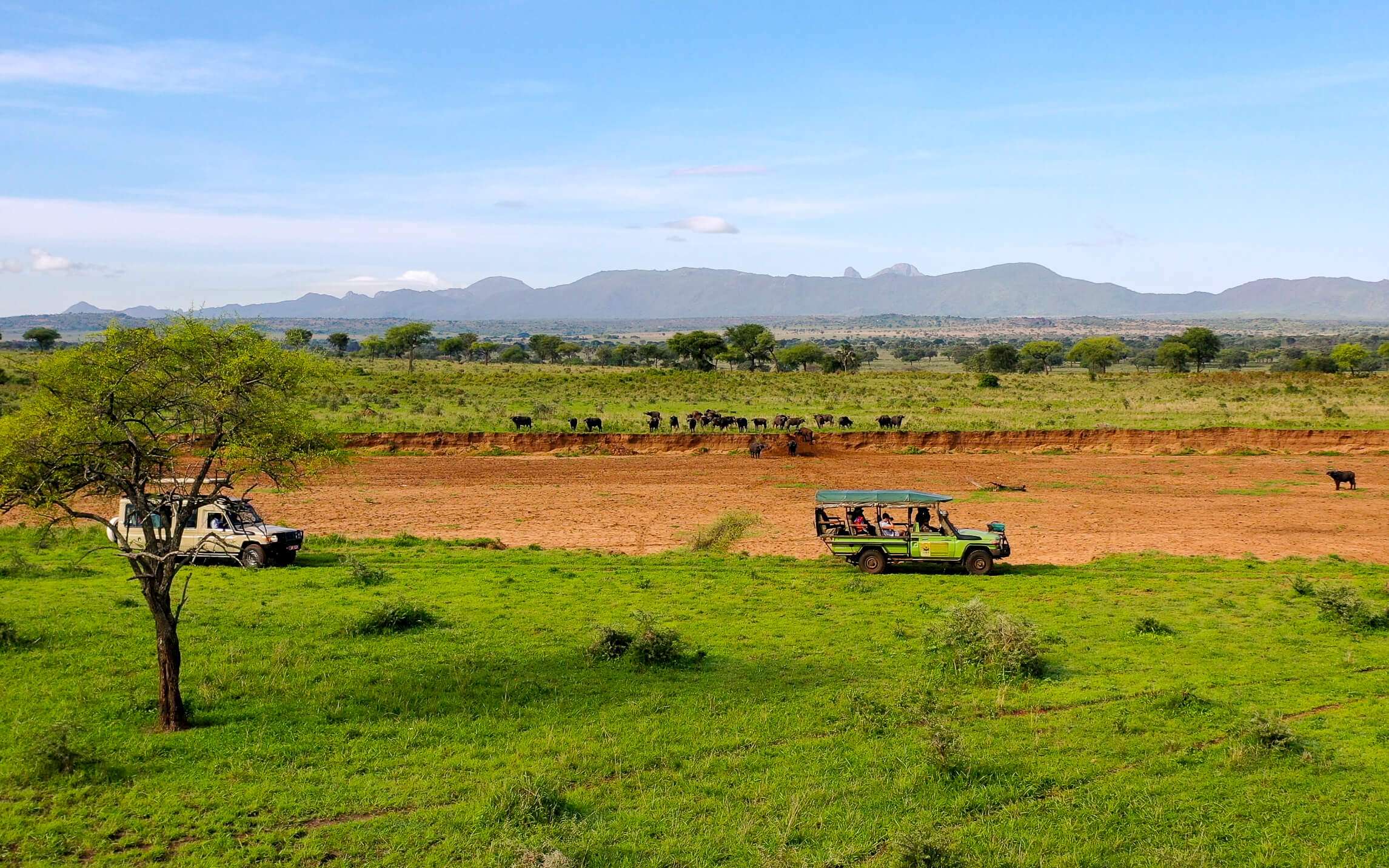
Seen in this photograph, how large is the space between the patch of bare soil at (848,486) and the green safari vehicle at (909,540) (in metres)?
2.76

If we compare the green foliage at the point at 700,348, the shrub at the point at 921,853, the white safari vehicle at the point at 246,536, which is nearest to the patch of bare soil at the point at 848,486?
the white safari vehicle at the point at 246,536

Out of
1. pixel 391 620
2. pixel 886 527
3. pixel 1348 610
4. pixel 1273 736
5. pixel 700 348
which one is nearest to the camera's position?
pixel 1273 736

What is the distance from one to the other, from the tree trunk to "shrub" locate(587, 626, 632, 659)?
19.1 ft

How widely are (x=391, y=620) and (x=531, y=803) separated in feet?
25.6

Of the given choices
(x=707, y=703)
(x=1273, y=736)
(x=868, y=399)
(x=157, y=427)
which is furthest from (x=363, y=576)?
(x=868, y=399)

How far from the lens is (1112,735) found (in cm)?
1225

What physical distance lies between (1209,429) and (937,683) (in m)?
41.9

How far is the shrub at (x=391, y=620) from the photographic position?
55.4 feet

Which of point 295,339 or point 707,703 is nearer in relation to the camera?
point 707,703

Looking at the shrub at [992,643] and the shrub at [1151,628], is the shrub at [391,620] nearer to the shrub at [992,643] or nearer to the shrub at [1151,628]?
the shrub at [992,643]

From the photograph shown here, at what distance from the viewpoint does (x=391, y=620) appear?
17016 millimetres

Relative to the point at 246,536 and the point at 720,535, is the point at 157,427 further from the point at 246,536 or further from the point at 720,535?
the point at 720,535

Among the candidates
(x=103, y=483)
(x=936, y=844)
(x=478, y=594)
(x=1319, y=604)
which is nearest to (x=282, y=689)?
(x=103, y=483)

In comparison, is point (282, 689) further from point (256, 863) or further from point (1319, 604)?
point (1319, 604)
